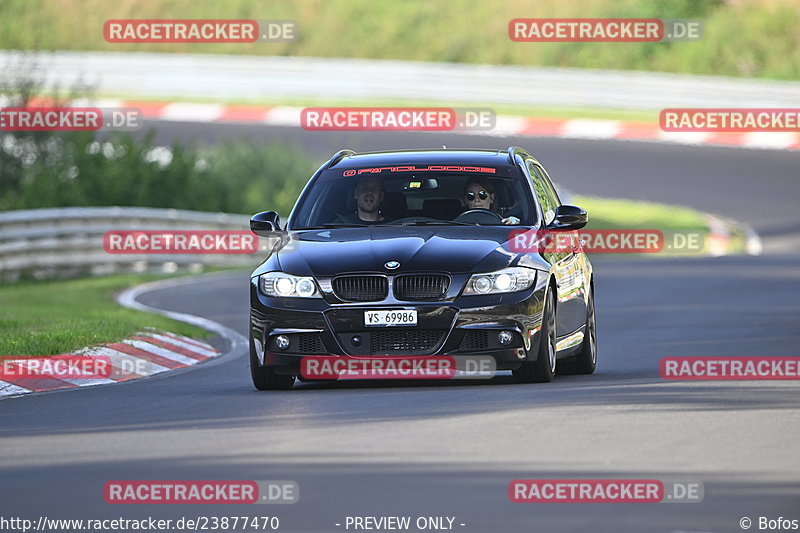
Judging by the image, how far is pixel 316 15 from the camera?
5847 centimetres

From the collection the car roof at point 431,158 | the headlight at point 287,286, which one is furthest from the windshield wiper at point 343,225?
the headlight at point 287,286

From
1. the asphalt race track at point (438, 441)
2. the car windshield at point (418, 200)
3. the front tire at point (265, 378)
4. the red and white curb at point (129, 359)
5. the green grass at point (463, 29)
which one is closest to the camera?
the asphalt race track at point (438, 441)

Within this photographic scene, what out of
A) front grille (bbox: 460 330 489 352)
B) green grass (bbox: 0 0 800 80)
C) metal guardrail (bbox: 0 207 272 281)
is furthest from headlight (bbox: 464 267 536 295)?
green grass (bbox: 0 0 800 80)

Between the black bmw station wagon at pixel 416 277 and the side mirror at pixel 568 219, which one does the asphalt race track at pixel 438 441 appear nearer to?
the black bmw station wagon at pixel 416 277

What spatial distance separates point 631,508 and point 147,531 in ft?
6.53

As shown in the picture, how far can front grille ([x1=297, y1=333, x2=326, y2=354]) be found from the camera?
40.0ft

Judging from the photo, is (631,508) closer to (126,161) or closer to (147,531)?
(147,531)

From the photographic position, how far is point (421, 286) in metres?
12.1

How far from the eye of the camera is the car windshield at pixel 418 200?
1323 centimetres

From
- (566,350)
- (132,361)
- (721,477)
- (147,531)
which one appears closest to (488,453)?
(721,477)

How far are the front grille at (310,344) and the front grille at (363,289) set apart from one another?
1.04ft

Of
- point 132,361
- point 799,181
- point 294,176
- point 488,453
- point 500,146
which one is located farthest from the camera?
point 500,146

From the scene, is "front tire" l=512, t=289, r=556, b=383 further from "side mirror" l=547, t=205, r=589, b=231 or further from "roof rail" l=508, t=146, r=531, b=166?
"roof rail" l=508, t=146, r=531, b=166

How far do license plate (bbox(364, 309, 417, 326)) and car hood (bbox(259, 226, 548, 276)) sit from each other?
279mm
